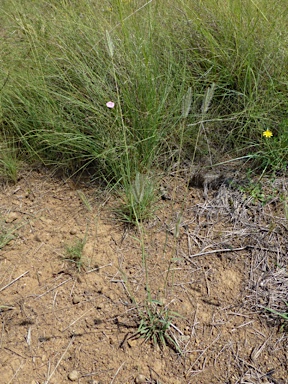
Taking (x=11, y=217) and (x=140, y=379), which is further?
(x=11, y=217)

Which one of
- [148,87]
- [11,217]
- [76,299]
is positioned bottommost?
[76,299]

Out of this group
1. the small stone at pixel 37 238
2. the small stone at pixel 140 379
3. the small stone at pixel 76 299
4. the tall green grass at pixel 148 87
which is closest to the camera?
the small stone at pixel 140 379

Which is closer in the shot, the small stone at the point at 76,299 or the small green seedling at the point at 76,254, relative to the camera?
the small stone at the point at 76,299

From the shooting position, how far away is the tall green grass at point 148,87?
6.25 feet

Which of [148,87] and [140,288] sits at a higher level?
[148,87]

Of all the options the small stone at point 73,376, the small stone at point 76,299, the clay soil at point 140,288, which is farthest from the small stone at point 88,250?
the small stone at point 73,376

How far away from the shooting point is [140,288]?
1.53 m

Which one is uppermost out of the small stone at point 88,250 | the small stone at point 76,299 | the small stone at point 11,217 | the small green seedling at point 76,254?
the small stone at point 11,217

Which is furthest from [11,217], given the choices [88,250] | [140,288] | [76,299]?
[140,288]

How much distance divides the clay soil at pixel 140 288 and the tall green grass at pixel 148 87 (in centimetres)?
22

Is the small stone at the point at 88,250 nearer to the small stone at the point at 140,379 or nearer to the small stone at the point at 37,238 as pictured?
the small stone at the point at 37,238

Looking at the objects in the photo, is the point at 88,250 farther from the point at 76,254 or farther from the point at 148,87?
the point at 148,87

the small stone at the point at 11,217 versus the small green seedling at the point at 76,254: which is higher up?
the small stone at the point at 11,217

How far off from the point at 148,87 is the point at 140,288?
0.99 meters
